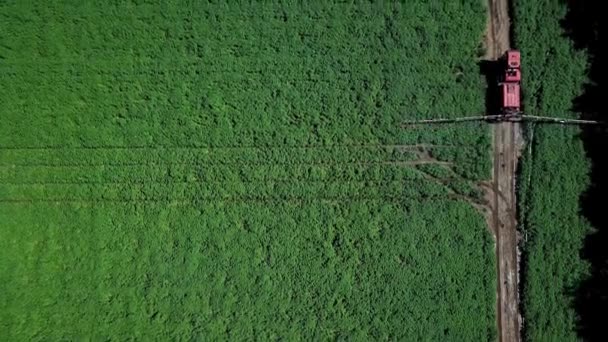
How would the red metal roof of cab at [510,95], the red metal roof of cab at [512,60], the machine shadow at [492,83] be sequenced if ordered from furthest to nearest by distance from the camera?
the machine shadow at [492,83] < the red metal roof of cab at [510,95] < the red metal roof of cab at [512,60]

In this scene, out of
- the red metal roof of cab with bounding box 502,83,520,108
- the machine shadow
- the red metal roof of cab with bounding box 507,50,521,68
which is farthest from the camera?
the machine shadow

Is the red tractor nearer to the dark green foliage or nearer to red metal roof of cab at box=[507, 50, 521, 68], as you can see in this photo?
red metal roof of cab at box=[507, 50, 521, 68]

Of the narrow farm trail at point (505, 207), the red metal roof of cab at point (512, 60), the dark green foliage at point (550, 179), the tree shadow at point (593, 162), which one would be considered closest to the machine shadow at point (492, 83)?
the narrow farm trail at point (505, 207)

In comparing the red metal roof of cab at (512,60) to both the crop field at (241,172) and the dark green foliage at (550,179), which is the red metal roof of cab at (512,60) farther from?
the crop field at (241,172)

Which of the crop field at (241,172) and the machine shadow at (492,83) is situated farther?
the machine shadow at (492,83)

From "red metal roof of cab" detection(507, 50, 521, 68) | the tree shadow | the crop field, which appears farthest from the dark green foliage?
the crop field

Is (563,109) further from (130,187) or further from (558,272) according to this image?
(130,187)
